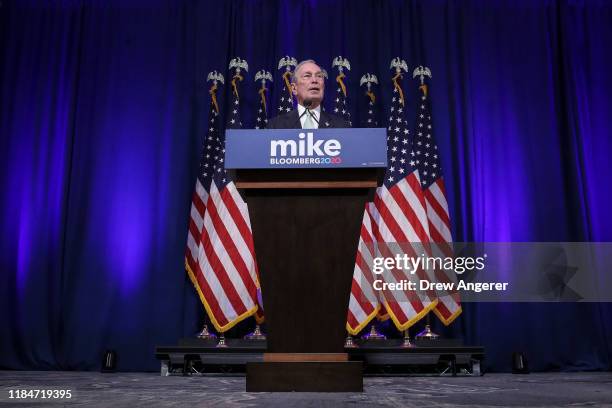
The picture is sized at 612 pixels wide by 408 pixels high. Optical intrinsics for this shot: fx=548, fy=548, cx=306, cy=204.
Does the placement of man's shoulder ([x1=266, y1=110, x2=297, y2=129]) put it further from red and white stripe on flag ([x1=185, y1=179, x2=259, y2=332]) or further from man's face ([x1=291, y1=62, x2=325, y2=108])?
red and white stripe on flag ([x1=185, y1=179, x2=259, y2=332])

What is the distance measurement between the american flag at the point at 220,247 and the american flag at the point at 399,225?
931 millimetres

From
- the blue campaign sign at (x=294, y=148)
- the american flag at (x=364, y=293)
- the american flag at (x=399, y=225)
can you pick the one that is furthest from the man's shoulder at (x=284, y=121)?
the american flag at (x=399, y=225)

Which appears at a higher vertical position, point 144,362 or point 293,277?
point 293,277

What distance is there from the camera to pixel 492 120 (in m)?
5.37

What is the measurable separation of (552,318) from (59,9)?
5.63 meters

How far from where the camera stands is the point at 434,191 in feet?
15.9

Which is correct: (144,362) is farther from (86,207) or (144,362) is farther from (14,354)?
(86,207)

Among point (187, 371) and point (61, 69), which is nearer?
point (187, 371)

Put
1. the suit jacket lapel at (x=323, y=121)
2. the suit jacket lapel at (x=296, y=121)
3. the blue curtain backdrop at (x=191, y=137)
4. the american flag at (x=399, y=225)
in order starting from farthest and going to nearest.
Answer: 1. the blue curtain backdrop at (x=191, y=137)
2. the american flag at (x=399, y=225)
3. the suit jacket lapel at (x=323, y=121)
4. the suit jacket lapel at (x=296, y=121)

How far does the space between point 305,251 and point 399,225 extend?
2.59 meters

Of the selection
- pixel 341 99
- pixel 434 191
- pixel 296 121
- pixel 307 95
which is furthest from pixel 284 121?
pixel 434 191

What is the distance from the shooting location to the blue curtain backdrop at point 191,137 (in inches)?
194

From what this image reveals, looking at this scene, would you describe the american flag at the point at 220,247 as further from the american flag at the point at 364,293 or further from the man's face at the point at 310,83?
the man's face at the point at 310,83

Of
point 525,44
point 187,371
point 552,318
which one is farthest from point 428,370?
point 525,44
